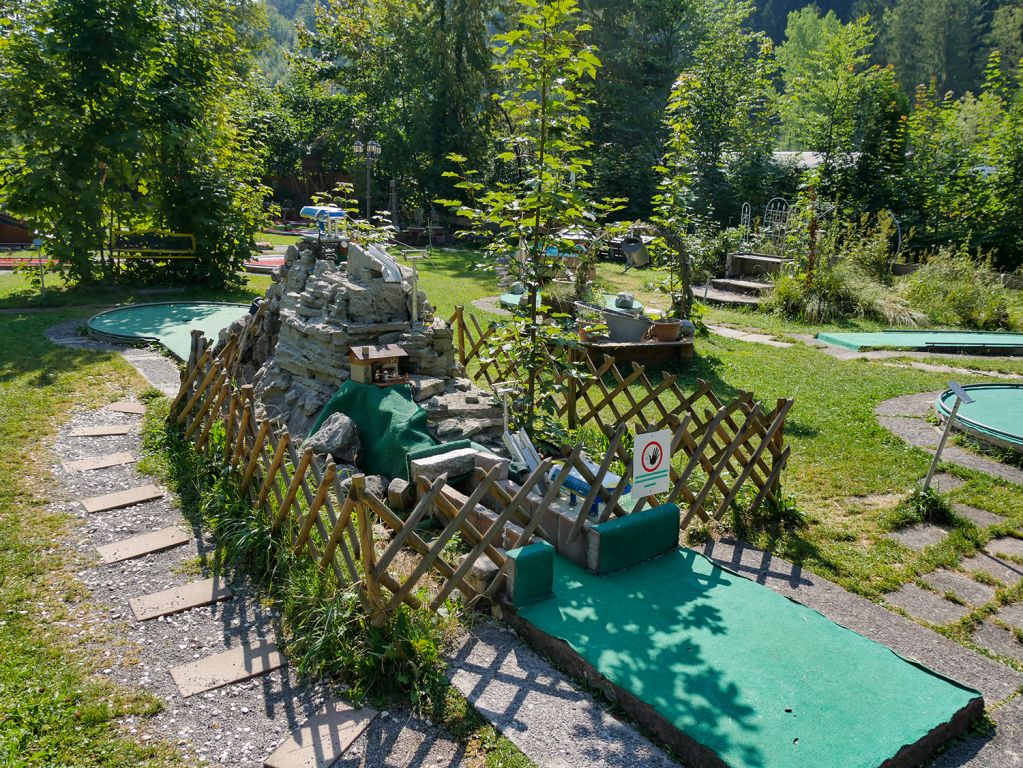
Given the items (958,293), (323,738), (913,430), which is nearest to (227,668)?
(323,738)

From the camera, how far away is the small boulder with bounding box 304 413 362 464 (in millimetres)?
6047

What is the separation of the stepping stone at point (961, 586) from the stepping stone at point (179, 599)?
5133 millimetres

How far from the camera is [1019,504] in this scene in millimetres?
6270

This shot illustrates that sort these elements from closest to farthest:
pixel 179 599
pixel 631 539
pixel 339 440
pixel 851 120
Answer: pixel 179 599 → pixel 631 539 → pixel 339 440 → pixel 851 120

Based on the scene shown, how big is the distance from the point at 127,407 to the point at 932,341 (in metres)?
12.9

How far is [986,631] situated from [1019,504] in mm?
2254

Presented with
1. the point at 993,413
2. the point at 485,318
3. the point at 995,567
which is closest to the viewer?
the point at 995,567

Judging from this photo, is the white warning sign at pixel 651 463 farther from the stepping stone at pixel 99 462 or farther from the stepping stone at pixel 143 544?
the stepping stone at pixel 99 462

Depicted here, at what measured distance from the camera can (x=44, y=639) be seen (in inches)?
161

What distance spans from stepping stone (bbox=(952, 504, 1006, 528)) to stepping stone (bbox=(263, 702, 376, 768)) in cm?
537

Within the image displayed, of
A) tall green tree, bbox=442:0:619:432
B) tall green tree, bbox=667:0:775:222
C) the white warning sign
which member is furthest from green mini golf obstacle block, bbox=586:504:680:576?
tall green tree, bbox=667:0:775:222

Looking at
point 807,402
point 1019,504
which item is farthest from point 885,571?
point 807,402

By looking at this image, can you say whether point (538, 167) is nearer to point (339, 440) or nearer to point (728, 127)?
point (339, 440)

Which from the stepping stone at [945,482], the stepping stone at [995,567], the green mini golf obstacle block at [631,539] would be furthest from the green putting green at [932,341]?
the green mini golf obstacle block at [631,539]
